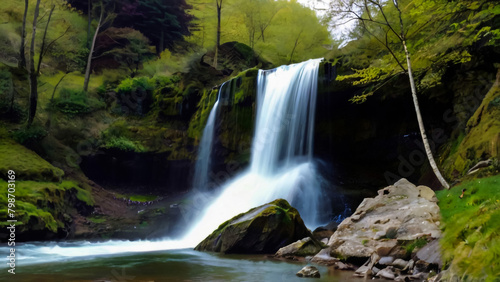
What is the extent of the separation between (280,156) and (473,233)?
42.3 feet

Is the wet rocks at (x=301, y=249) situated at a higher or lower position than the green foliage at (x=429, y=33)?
lower

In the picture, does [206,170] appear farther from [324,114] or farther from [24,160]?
[24,160]

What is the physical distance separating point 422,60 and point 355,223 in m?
6.00

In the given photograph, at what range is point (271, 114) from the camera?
58.4 feet

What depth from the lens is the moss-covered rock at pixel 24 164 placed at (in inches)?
553

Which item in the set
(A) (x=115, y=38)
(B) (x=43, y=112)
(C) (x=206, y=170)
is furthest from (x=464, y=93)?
(A) (x=115, y=38)

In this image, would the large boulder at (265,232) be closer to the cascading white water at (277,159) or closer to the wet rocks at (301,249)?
the wet rocks at (301,249)

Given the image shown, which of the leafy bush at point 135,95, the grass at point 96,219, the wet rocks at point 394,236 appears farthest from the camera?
the leafy bush at point 135,95

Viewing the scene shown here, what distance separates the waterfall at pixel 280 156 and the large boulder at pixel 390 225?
18.0ft

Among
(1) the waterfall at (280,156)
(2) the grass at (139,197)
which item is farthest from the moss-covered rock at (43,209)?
(1) the waterfall at (280,156)

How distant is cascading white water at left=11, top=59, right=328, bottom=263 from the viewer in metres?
14.4

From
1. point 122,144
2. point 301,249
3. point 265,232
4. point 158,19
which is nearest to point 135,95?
point 122,144

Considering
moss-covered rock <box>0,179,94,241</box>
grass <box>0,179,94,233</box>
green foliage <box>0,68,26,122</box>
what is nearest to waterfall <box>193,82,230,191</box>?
moss-covered rock <box>0,179,94,241</box>

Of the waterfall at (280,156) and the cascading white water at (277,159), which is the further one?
the waterfall at (280,156)
